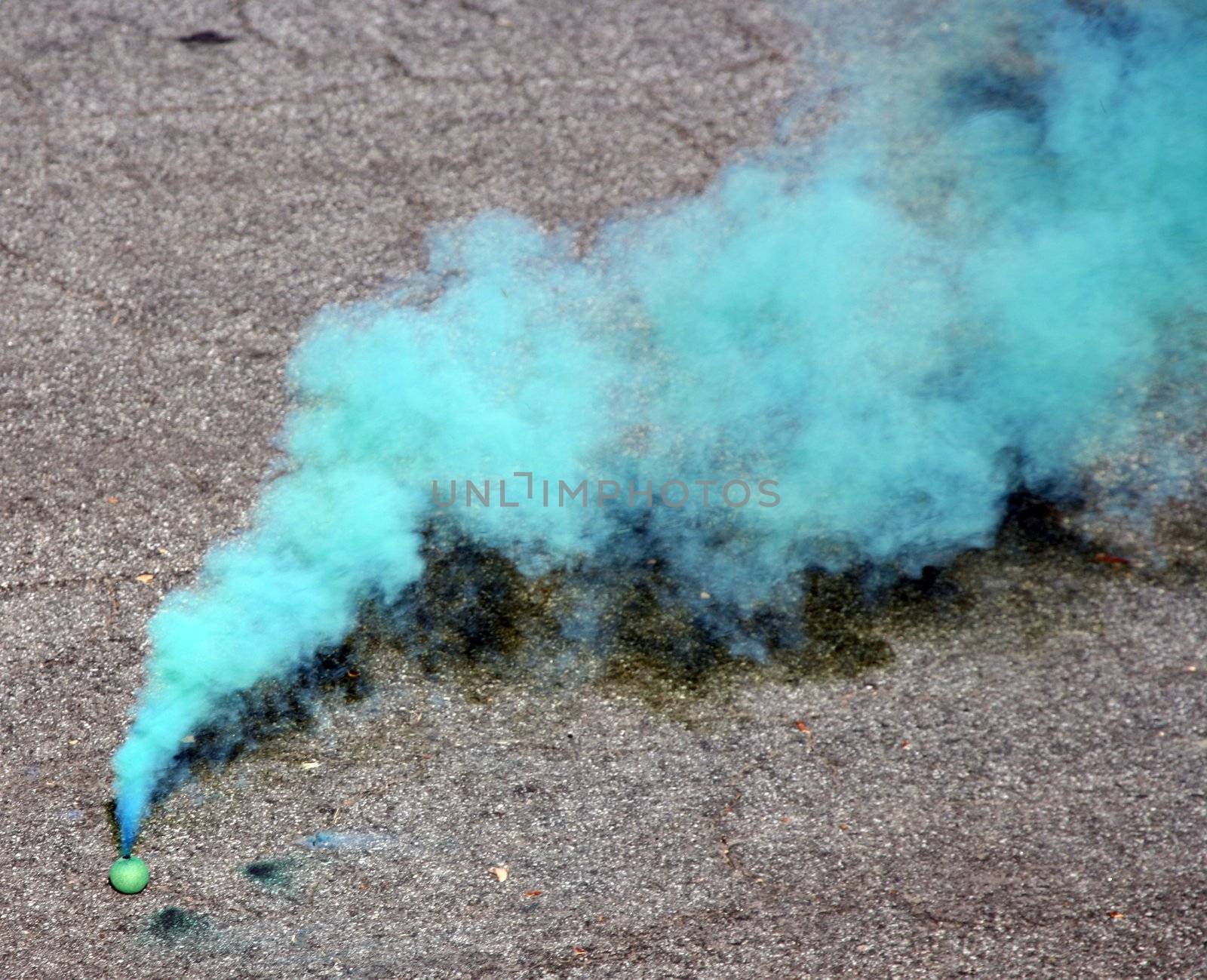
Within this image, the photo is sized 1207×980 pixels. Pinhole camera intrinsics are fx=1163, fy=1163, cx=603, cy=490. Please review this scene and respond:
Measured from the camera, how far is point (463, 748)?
311cm

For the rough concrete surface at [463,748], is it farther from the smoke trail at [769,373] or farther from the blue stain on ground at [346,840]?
the smoke trail at [769,373]

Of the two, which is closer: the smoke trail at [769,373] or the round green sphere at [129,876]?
the round green sphere at [129,876]

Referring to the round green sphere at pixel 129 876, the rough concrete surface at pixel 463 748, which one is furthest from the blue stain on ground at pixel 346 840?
the round green sphere at pixel 129 876

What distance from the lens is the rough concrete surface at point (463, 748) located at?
9.43 feet

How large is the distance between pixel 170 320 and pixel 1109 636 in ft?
9.89

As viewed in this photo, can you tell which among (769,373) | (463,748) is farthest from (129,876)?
(769,373)

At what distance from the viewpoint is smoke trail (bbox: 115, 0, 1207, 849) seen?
3.36m

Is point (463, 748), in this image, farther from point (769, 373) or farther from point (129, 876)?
point (769, 373)

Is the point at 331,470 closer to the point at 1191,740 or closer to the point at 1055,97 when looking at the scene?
the point at 1191,740

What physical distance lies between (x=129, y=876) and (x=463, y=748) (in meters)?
0.87

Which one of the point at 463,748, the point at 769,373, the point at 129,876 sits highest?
the point at 769,373

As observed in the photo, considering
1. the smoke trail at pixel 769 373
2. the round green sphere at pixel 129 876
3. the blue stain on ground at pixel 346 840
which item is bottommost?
the round green sphere at pixel 129 876

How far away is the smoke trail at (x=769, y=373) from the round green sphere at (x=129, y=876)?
0.57 feet

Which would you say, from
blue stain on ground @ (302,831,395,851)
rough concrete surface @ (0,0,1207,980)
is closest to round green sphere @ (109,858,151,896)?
rough concrete surface @ (0,0,1207,980)
